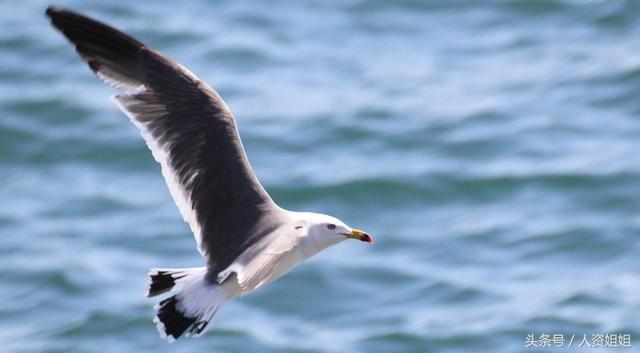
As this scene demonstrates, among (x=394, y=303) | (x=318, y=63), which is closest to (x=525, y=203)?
(x=394, y=303)

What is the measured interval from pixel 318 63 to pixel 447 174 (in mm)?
2077

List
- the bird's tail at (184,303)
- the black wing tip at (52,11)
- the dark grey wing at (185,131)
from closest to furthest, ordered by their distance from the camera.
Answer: the bird's tail at (184,303) < the dark grey wing at (185,131) < the black wing tip at (52,11)

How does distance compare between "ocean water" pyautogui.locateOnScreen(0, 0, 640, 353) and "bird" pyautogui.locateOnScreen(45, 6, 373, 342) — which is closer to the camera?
"bird" pyautogui.locateOnScreen(45, 6, 373, 342)

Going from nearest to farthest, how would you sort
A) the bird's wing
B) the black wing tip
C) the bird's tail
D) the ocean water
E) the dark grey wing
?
1. the bird's wing
2. the bird's tail
3. the dark grey wing
4. the black wing tip
5. the ocean water

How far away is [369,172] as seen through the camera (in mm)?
12695

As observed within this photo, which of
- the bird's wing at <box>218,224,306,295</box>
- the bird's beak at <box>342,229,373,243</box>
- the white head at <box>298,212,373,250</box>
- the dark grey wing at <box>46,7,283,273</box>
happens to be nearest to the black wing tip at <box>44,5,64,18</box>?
the dark grey wing at <box>46,7,283,273</box>

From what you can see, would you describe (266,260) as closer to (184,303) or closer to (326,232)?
(326,232)

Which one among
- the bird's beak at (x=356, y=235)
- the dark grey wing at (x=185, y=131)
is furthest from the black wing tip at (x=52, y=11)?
the bird's beak at (x=356, y=235)

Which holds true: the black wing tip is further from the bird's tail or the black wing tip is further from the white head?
the white head

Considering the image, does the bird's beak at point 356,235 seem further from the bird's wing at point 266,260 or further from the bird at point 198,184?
the bird's wing at point 266,260

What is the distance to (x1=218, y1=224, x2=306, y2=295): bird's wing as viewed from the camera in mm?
6707

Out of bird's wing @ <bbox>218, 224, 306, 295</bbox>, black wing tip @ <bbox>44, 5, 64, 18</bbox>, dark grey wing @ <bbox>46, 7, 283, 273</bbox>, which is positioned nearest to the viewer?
bird's wing @ <bbox>218, 224, 306, 295</bbox>

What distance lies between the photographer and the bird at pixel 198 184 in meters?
6.97

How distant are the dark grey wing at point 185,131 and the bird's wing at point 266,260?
270 mm
